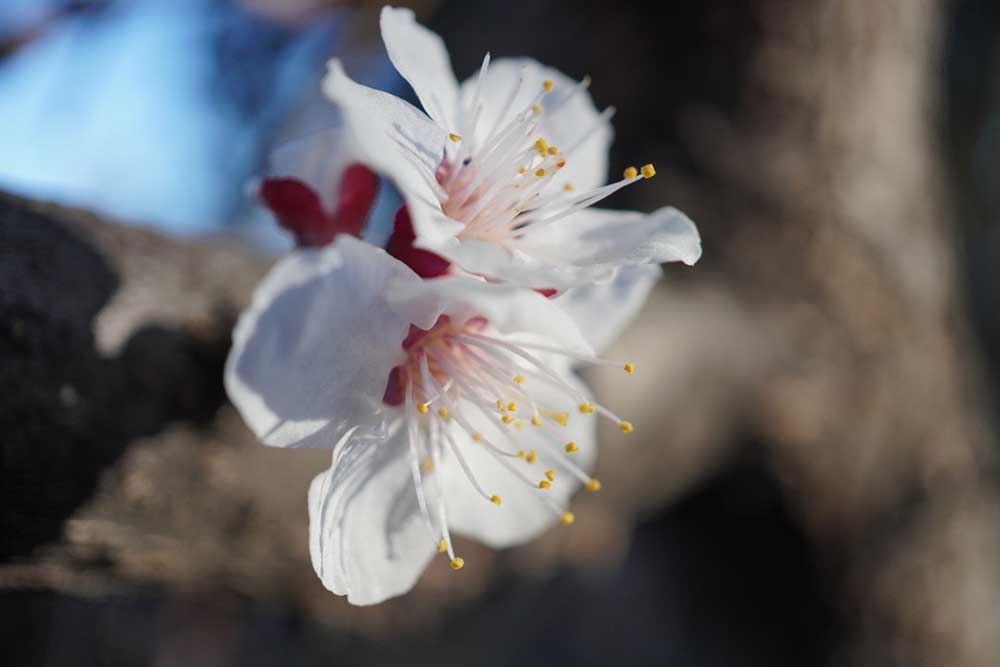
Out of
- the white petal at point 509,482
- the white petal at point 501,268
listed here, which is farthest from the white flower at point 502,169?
the white petal at point 509,482

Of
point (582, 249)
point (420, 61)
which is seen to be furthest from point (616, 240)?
point (420, 61)

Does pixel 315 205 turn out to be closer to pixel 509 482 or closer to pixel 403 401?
pixel 403 401

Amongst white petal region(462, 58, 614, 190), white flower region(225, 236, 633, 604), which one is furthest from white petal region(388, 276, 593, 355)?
white petal region(462, 58, 614, 190)

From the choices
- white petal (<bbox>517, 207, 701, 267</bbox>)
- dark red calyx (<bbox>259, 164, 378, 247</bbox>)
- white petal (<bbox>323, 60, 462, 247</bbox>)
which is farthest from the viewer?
dark red calyx (<bbox>259, 164, 378, 247</bbox>)

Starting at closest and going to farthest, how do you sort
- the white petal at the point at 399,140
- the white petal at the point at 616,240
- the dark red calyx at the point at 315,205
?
the white petal at the point at 399,140 → the white petal at the point at 616,240 → the dark red calyx at the point at 315,205

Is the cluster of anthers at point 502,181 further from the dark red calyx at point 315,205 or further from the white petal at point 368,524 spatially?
the white petal at point 368,524

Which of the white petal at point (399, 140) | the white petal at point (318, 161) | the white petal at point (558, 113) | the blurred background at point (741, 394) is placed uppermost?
the white petal at point (399, 140)

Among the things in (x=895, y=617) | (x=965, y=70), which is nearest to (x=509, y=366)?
(x=895, y=617)

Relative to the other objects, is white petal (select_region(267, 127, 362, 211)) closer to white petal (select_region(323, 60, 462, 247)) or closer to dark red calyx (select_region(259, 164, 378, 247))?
dark red calyx (select_region(259, 164, 378, 247))
